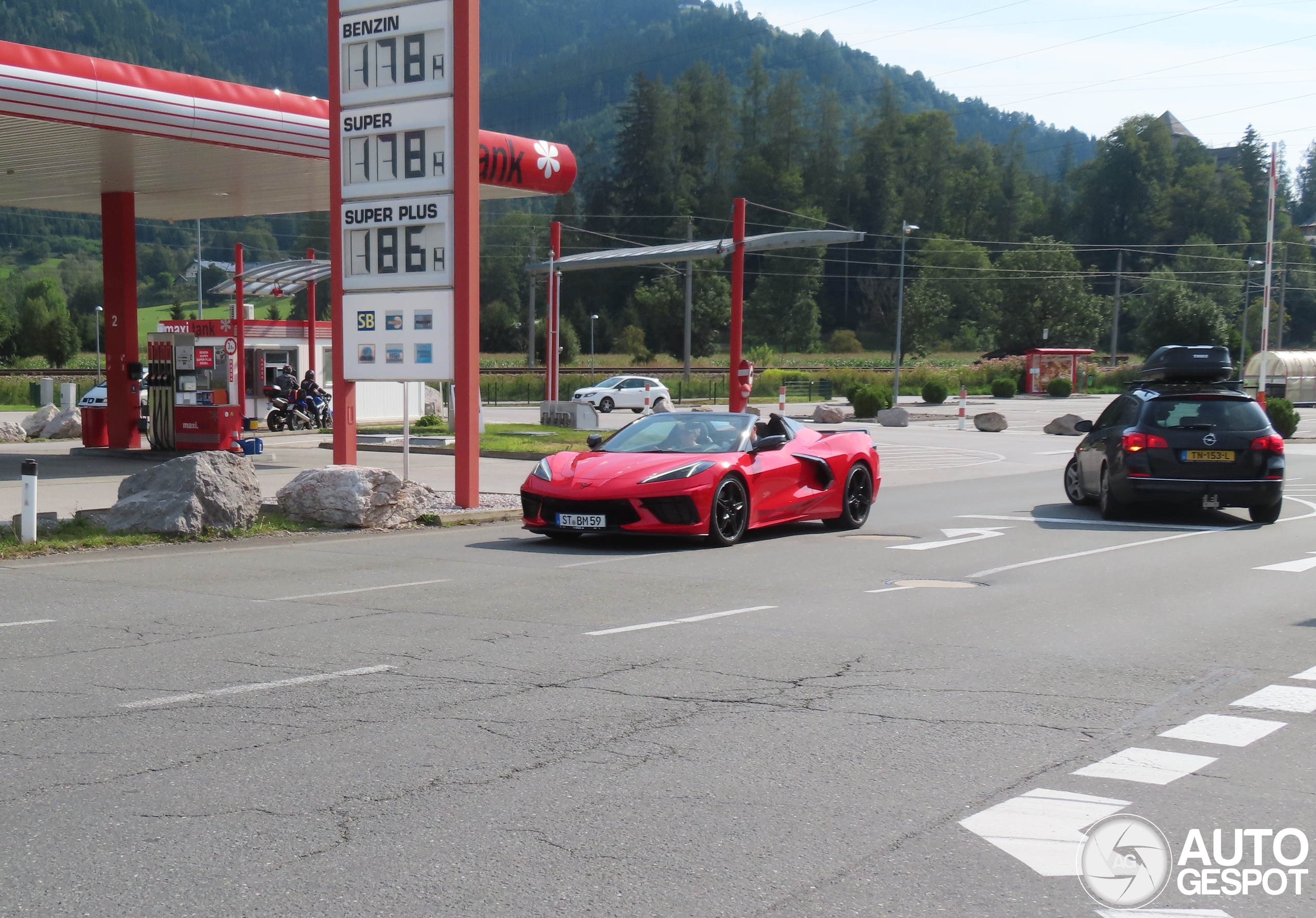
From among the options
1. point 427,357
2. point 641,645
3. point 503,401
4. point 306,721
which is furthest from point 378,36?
point 503,401

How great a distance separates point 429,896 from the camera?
3.74 m

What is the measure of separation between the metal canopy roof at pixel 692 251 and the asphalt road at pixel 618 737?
29.2 metres

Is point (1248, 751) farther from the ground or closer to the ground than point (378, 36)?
closer to the ground

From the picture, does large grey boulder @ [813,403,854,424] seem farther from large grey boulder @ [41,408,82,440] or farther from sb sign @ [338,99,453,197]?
sb sign @ [338,99,453,197]

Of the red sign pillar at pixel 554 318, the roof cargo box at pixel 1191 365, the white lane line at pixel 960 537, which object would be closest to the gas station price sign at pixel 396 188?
the white lane line at pixel 960 537

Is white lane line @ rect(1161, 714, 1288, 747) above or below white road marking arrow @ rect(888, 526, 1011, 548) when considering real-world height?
above

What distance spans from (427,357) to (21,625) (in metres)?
8.72

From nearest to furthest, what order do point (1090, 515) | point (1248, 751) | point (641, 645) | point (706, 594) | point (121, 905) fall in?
1. point (121, 905)
2. point (1248, 751)
3. point (641, 645)
4. point (706, 594)
5. point (1090, 515)

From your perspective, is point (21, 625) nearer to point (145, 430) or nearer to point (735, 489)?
point (735, 489)

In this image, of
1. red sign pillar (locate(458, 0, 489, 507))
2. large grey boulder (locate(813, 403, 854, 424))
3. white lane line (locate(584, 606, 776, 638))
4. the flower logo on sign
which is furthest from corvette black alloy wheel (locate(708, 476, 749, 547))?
large grey boulder (locate(813, 403, 854, 424))

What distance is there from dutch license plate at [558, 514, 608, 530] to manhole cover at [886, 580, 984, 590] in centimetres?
291

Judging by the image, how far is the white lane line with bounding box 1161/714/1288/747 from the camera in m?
5.54

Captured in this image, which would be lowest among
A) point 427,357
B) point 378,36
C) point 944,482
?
point 944,482

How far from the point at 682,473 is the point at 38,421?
23.3 meters
